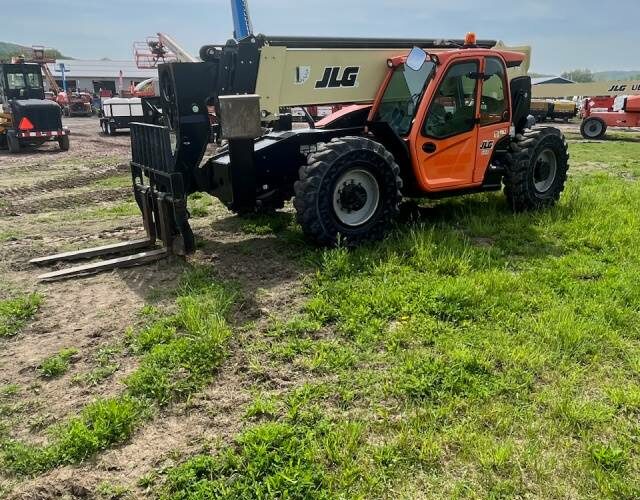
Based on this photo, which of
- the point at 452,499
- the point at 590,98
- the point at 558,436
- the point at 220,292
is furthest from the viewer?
the point at 590,98

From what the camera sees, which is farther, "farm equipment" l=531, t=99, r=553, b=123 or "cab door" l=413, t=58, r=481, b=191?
"farm equipment" l=531, t=99, r=553, b=123

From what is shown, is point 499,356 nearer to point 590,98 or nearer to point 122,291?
point 122,291

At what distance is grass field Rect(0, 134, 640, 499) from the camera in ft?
8.91

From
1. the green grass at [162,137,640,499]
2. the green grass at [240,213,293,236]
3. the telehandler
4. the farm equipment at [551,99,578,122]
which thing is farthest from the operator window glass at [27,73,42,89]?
the farm equipment at [551,99,578,122]

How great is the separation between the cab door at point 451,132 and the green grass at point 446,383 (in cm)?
103

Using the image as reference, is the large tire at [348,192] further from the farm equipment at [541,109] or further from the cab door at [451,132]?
the farm equipment at [541,109]

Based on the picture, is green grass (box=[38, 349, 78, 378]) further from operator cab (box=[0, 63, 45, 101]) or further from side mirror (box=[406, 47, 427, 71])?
operator cab (box=[0, 63, 45, 101])

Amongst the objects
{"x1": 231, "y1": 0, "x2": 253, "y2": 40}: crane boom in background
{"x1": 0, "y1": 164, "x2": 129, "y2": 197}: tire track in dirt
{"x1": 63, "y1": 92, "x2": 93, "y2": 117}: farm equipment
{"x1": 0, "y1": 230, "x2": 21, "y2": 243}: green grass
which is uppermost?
{"x1": 231, "y1": 0, "x2": 253, "y2": 40}: crane boom in background

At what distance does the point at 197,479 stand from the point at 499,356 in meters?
2.16

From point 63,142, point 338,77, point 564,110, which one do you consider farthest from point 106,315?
point 564,110

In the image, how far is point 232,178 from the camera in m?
5.72

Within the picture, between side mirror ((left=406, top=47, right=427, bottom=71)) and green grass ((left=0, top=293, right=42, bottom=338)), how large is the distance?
4.52 metres

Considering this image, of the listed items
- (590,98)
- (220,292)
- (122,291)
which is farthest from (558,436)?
(590,98)

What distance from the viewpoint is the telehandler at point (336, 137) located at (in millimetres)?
5383
